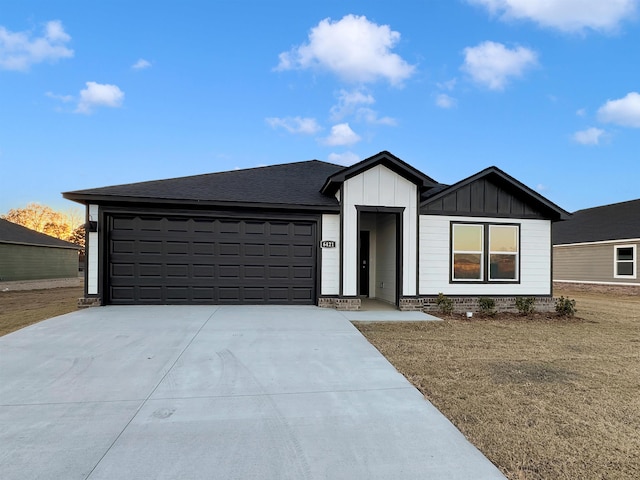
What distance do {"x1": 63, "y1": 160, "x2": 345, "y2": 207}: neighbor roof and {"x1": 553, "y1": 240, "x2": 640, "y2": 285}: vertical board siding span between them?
51.7 ft

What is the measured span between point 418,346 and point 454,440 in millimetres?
2933

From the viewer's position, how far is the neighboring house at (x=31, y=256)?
59.1ft

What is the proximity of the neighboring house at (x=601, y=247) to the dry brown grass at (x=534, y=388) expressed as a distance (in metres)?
11.5

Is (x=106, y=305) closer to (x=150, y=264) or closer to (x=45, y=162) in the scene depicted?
(x=150, y=264)

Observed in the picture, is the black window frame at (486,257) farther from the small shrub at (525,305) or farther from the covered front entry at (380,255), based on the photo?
the covered front entry at (380,255)

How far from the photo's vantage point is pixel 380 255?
434 inches

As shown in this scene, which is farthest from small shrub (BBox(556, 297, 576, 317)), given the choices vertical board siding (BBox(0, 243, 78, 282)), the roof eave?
vertical board siding (BBox(0, 243, 78, 282))

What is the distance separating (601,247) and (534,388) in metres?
18.6

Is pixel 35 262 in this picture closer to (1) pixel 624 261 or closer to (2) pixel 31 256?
(2) pixel 31 256

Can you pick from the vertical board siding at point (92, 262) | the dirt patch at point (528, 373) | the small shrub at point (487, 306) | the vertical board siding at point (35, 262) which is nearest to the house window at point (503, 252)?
the small shrub at point (487, 306)

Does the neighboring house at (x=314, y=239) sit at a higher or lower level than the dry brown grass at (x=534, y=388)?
higher

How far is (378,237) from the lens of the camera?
442 inches

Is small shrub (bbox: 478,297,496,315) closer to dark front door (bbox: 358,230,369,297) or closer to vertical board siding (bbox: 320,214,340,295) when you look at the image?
dark front door (bbox: 358,230,369,297)

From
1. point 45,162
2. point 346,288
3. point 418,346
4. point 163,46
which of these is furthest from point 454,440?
point 45,162
